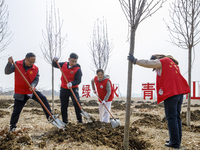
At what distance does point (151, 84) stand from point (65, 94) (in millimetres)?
10975

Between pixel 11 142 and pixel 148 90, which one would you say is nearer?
pixel 11 142

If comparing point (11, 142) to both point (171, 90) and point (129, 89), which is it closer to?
point (129, 89)

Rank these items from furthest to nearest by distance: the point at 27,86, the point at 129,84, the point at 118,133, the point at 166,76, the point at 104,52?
the point at 104,52 → the point at 27,86 → the point at 118,133 → the point at 166,76 → the point at 129,84

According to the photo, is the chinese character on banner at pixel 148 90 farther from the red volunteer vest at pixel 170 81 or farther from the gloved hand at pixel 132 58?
the gloved hand at pixel 132 58

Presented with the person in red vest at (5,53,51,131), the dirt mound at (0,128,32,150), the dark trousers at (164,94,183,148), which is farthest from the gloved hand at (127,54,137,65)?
the person in red vest at (5,53,51,131)

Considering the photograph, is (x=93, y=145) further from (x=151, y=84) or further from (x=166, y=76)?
(x=151, y=84)

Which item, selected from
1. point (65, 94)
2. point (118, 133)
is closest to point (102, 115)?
point (65, 94)

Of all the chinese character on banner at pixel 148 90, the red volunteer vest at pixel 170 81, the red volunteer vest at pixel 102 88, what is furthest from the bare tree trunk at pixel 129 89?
the chinese character on banner at pixel 148 90

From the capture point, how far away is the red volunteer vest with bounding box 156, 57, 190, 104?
3.17 metres

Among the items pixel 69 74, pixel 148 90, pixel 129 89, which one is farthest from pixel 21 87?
pixel 148 90

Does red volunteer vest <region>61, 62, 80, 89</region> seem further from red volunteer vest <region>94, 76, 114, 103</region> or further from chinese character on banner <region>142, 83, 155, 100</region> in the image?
chinese character on banner <region>142, 83, 155, 100</region>

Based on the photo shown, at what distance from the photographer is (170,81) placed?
319cm

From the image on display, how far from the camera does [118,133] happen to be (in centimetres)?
362

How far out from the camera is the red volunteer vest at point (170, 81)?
317 cm
